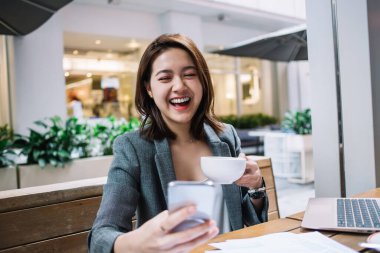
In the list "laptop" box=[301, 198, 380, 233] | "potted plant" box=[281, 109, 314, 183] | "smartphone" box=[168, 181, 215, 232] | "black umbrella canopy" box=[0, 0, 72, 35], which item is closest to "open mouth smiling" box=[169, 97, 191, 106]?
"laptop" box=[301, 198, 380, 233]

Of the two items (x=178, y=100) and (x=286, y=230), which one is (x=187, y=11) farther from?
(x=286, y=230)

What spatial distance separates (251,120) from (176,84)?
8.81 metres

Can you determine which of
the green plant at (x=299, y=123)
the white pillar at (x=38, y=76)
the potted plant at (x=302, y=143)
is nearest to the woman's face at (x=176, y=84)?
the potted plant at (x=302, y=143)

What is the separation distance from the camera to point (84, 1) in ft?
22.5

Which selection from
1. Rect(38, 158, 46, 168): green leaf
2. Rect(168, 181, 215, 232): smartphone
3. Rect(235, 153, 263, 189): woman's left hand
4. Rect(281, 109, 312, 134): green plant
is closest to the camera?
Rect(168, 181, 215, 232): smartphone

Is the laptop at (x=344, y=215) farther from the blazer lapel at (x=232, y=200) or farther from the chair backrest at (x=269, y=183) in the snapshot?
the chair backrest at (x=269, y=183)

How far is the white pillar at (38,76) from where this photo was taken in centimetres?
587

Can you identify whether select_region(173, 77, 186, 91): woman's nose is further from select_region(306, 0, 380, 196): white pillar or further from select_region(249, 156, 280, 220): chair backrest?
select_region(306, 0, 380, 196): white pillar

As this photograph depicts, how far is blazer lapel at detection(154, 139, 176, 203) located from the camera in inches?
46.5

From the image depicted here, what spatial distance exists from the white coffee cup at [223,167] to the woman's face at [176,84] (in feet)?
1.12

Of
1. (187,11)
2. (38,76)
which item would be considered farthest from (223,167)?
(187,11)

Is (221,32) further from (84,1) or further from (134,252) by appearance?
(134,252)

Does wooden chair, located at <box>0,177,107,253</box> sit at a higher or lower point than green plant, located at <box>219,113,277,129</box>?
lower

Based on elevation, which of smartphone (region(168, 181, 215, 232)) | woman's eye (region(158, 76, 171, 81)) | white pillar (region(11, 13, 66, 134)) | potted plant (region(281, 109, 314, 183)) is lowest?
potted plant (region(281, 109, 314, 183))
